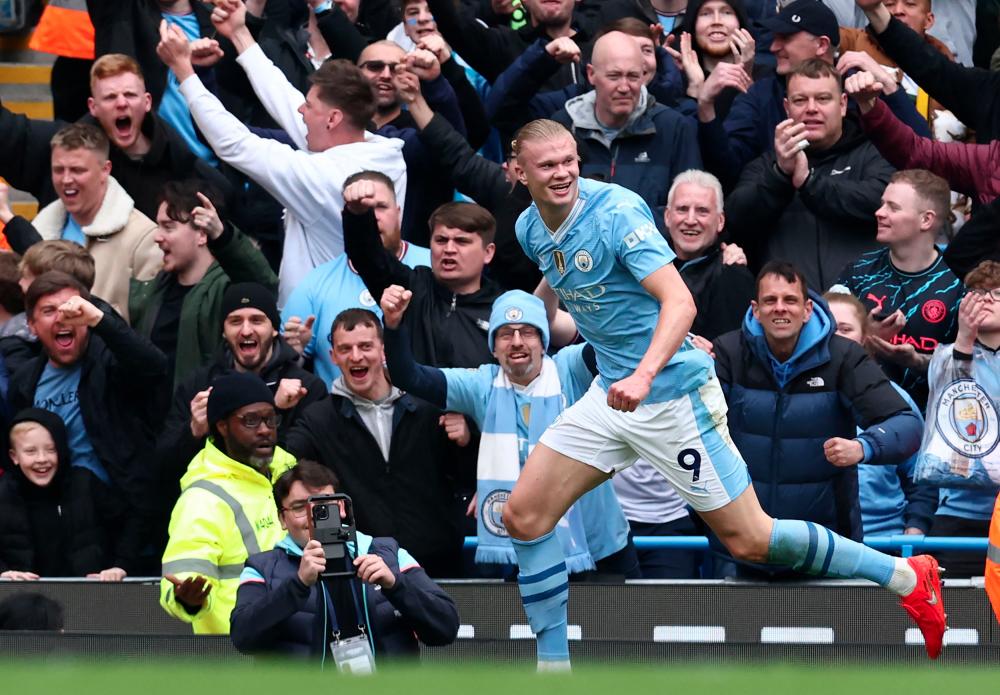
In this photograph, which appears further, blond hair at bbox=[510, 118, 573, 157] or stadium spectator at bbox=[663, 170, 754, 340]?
stadium spectator at bbox=[663, 170, 754, 340]

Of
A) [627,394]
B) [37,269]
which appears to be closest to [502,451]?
[627,394]

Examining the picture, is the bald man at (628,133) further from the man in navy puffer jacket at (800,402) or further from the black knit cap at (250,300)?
the black knit cap at (250,300)

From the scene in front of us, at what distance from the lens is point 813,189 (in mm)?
10648

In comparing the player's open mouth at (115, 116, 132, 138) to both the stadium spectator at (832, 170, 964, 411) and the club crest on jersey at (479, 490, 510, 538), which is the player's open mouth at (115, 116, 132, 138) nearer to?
the club crest on jersey at (479, 490, 510, 538)

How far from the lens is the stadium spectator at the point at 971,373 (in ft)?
31.0

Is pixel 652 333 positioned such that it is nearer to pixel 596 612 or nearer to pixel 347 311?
pixel 596 612

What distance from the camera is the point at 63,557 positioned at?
966 cm

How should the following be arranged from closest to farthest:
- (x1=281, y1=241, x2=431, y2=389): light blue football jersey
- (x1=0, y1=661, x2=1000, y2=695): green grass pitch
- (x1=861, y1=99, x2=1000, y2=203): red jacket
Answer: (x1=0, y1=661, x2=1000, y2=695): green grass pitch < (x1=281, y1=241, x2=431, y2=389): light blue football jersey < (x1=861, y1=99, x2=1000, y2=203): red jacket

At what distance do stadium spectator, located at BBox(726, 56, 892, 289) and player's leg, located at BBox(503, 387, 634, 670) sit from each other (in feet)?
8.99

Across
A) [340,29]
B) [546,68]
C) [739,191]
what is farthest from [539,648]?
[340,29]

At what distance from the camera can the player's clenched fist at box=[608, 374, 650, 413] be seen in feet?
24.3

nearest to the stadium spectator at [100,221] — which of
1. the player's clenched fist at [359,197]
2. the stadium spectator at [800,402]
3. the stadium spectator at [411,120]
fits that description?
the stadium spectator at [411,120]

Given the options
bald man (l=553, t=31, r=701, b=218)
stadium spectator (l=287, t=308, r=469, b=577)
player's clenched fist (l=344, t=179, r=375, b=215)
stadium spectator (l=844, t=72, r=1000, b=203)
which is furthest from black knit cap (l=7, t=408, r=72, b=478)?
stadium spectator (l=844, t=72, r=1000, b=203)

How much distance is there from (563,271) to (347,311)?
64.6 inches
